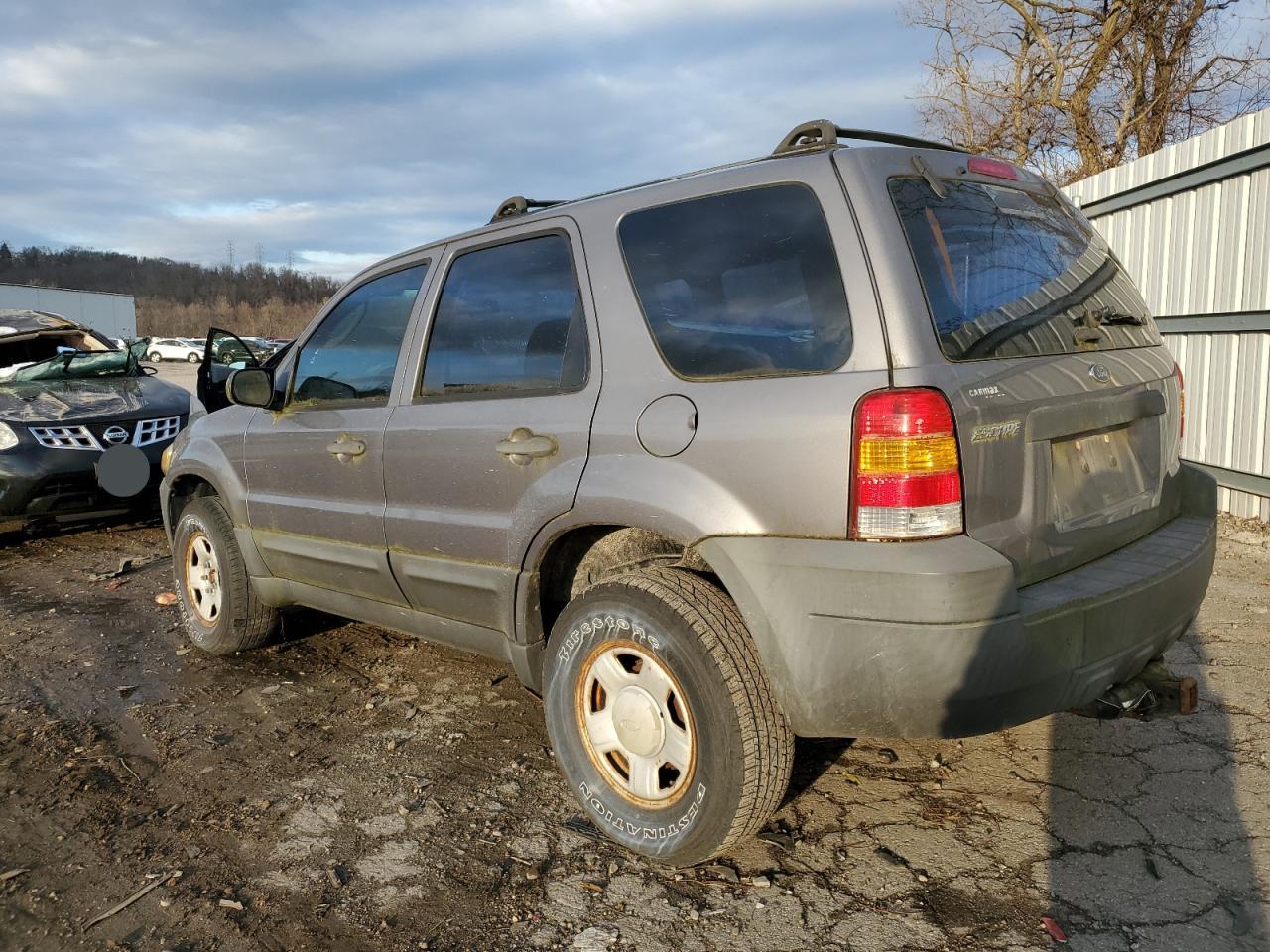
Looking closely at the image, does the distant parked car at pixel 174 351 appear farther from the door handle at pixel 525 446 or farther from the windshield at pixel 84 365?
the door handle at pixel 525 446

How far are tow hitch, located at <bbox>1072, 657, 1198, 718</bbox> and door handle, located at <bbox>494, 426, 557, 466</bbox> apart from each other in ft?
5.51

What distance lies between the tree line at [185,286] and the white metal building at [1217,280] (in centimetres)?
9540

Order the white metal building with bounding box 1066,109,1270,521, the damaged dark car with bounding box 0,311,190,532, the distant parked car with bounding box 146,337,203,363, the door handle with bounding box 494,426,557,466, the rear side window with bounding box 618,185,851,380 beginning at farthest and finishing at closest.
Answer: the distant parked car with bounding box 146,337,203,363
the damaged dark car with bounding box 0,311,190,532
the white metal building with bounding box 1066,109,1270,521
the door handle with bounding box 494,426,557,466
the rear side window with bounding box 618,185,851,380

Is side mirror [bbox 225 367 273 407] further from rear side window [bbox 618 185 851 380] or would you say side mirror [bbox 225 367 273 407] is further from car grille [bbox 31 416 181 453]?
car grille [bbox 31 416 181 453]

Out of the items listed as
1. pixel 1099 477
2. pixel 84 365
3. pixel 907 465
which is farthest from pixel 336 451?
pixel 84 365

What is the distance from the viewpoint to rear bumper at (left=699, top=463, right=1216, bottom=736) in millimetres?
2141

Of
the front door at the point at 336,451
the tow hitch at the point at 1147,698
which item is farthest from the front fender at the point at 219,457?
the tow hitch at the point at 1147,698

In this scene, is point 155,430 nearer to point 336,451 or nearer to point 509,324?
point 336,451

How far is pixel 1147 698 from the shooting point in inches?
105

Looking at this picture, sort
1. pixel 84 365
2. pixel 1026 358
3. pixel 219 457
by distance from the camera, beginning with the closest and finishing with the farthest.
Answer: pixel 1026 358, pixel 219 457, pixel 84 365

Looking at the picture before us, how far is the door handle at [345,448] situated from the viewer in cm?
356

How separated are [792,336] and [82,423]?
21.4ft

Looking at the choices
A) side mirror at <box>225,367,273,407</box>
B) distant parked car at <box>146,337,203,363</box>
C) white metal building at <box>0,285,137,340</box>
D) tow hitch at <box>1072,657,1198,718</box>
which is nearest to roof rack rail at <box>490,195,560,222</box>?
side mirror at <box>225,367,273,407</box>

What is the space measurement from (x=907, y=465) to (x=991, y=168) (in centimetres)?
110
